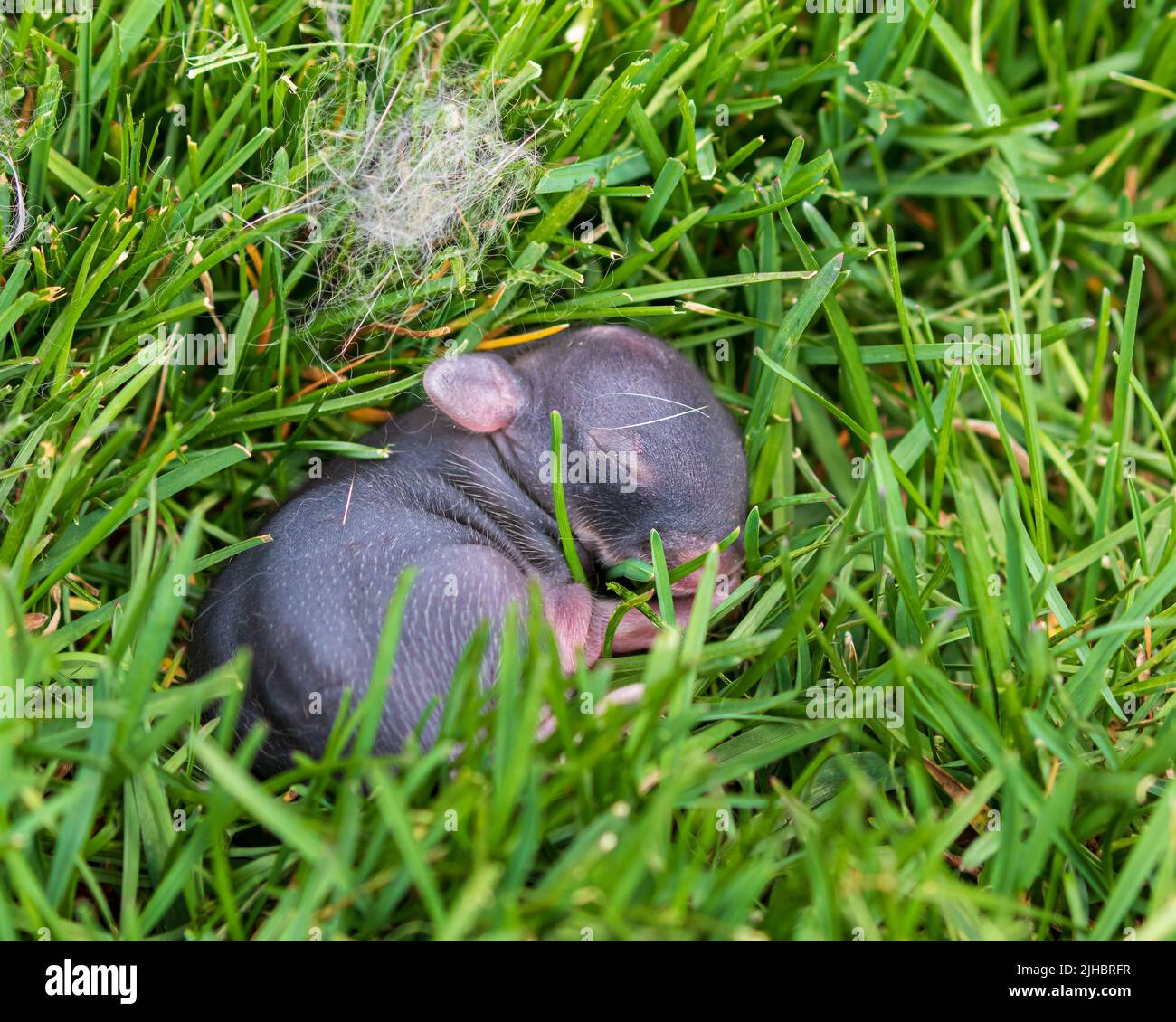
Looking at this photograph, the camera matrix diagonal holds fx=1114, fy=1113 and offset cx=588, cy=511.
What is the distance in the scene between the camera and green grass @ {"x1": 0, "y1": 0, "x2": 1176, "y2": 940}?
1.83m

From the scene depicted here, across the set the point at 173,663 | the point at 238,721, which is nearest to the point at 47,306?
the point at 173,663

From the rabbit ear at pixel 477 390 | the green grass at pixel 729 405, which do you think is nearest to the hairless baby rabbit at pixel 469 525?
the rabbit ear at pixel 477 390

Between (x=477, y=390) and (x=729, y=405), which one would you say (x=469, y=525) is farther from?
(x=729, y=405)

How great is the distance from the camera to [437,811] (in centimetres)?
179

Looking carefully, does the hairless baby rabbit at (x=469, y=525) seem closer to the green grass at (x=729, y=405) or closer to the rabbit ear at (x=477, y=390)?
the rabbit ear at (x=477, y=390)

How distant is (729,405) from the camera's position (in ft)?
9.85

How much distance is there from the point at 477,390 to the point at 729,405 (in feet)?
2.41

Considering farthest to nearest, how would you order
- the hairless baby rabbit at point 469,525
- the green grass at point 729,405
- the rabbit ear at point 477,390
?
1. the rabbit ear at point 477,390
2. the hairless baby rabbit at point 469,525
3. the green grass at point 729,405

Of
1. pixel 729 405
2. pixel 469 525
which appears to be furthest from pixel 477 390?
pixel 729 405

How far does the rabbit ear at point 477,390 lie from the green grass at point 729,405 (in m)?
0.18

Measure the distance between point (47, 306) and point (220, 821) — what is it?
1432 millimetres

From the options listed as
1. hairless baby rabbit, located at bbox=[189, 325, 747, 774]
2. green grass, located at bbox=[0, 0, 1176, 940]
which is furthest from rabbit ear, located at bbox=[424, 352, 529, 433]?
green grass, located at bbox=[0, 0, 1176, 940]

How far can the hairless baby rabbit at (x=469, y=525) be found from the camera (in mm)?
2281

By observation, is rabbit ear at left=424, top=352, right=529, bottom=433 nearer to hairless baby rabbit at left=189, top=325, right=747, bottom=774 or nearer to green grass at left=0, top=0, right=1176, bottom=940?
hairless baby rabbit at left=189, top=325, right=747, bottom=774
